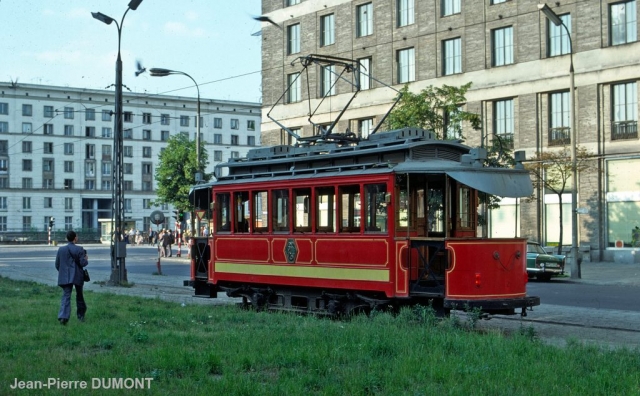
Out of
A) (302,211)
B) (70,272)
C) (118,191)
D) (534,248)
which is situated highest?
(118,191)

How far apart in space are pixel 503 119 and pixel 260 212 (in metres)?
27.0

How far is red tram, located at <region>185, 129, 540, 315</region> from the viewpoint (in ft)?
48.2

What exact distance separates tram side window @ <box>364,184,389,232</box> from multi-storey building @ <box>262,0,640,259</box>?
751 inches

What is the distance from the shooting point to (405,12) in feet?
156

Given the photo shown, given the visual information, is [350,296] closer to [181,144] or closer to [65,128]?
[181,144]

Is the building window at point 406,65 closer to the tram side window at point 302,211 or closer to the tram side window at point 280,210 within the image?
the tram side window at point 280,210

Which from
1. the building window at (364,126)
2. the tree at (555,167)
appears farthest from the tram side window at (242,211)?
the building window at (364,126)

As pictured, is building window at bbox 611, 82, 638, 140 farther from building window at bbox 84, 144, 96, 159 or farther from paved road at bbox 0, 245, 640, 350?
building window at bbox 84, 144, 96, 159

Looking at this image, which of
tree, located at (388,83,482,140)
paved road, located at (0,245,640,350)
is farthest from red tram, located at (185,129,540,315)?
tree, located at (388,83,482,140)

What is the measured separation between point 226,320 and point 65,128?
93740 mm

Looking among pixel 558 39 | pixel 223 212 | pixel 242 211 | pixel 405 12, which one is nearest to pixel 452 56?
pixel 405 12

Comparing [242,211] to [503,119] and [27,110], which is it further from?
[27,110]

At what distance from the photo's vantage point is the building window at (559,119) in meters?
40.4

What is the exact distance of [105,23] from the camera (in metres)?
30.3
